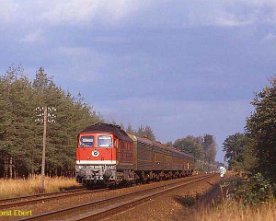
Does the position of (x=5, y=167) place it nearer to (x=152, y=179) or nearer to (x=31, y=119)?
(x=31, y=119)

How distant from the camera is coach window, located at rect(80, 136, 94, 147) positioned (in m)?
32.9

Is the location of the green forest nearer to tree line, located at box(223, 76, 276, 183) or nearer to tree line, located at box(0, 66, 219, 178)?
tree line, located at box(223, 76, 276, 183)

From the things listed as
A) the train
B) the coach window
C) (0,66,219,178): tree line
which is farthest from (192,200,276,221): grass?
(0,66,219,178): tree line

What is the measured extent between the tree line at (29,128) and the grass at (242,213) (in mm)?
Result: 27936

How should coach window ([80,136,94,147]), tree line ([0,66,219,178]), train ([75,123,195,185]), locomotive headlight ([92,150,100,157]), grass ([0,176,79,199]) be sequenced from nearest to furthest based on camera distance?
grass ([0,176,79,199])
train ([75,123,195,185])
locomotive headlight ([92,150,100,157])
coach window ([80,136,94,147])
tree line ([0,66,219,178])

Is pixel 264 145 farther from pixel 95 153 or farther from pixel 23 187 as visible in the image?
pixel 23 187

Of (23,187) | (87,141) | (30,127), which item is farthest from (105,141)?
(30,127)

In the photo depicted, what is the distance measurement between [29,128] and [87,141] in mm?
14379

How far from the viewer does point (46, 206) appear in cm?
2089

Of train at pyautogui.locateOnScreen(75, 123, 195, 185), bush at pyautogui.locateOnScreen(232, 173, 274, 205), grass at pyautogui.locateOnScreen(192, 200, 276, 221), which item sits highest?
train at pyautogui.locateOnScreen(75, 123, 195, 185)

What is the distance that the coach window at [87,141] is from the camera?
108ft

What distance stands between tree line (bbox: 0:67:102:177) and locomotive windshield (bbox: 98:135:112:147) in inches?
419

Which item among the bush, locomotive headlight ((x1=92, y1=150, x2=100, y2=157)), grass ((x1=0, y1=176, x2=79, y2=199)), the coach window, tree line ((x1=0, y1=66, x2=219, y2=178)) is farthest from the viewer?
tree line ((x1=0, y1=66, x2=219, y2=178))

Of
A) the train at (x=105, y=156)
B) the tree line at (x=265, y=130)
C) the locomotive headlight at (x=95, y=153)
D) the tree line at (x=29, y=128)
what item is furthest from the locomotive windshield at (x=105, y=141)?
the tree line at (x=265, y=130)
